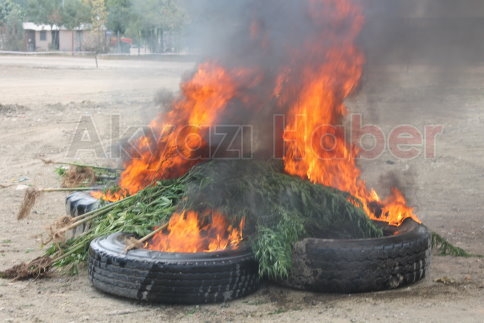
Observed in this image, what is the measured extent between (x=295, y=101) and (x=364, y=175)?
13.7ft

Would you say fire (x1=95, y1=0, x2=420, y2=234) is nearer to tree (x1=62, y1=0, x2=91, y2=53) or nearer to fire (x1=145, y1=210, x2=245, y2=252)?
fire (x1=145, y1=210, x2=245, y2=252)

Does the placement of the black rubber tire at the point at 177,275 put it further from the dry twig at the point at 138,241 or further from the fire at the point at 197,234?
the fire at the point at 197,234

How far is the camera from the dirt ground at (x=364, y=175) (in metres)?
5.11

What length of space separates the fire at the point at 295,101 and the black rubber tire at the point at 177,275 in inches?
58.0

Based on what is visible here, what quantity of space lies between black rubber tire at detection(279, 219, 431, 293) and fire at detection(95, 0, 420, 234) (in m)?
1.04

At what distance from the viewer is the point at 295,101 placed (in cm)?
676

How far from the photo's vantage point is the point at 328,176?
6805mm

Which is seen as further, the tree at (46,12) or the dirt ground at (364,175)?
the tree at (46,12)

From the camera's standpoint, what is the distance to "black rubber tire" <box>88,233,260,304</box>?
16.9 ft

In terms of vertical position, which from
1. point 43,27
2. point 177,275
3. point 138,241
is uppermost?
point 43,27

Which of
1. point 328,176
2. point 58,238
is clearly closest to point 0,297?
point 58,238

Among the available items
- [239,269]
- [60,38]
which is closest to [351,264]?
[239,269]

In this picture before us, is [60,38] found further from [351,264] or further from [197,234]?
[351,264]

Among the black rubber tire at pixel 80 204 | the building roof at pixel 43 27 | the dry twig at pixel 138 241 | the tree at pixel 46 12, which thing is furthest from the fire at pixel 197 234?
the building roof at pixel 43 27
